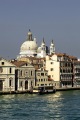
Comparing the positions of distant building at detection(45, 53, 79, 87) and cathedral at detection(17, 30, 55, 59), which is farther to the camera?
cathedral at detection(17, 30, 55, 59)

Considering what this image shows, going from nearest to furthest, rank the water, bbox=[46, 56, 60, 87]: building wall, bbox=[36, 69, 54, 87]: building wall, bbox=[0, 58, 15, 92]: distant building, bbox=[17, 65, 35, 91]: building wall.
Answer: the water < bbox=[0, 58, 15, 92]: distant building < bbox=[17, 65, 35, 91]: building wall < bbox=[36, 69, 54, 87]: building wall < bbox=[46, 56, 60, 87]: building wall

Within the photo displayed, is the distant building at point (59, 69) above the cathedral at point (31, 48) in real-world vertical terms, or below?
below

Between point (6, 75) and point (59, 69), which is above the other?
point (59, 69)

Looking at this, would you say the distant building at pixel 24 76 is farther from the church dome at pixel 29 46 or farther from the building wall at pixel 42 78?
the church dome at pixel 29 46

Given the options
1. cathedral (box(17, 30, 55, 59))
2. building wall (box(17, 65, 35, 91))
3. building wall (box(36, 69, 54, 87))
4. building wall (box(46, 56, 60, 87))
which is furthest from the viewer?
cathedral (box(17, 30, 55, 59))

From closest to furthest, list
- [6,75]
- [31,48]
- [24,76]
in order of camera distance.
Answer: [6,75], [24,76], [31,48]

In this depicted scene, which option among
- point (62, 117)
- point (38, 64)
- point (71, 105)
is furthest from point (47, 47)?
point (62, 117)

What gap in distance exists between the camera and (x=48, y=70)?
191 ft

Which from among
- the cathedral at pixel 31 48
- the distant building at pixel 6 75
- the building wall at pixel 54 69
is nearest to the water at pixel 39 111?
the distant building at pixel 6 75

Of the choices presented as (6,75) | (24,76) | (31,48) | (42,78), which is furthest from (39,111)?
(31,48)

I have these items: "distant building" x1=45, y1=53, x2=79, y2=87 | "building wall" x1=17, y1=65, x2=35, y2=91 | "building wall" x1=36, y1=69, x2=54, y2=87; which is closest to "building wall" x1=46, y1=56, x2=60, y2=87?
"distant building" x1=45, y1=53, x2=79, y2=87

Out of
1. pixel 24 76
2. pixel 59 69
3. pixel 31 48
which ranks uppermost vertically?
pixel 31 48

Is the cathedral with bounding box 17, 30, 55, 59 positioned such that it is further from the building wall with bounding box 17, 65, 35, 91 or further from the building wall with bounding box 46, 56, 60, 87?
the building wall with bounding box 17, 65, 35, 91

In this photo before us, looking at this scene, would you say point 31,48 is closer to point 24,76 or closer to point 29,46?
point 29,46
